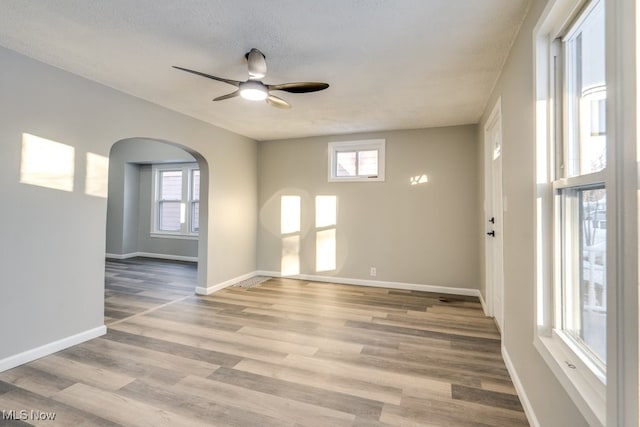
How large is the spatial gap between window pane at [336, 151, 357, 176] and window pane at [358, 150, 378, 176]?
101mm

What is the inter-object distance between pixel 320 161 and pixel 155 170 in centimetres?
461

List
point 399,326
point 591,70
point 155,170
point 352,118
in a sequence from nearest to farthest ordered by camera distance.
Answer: point 591,70 → point 399,326 → point 352,118 → point 155,170

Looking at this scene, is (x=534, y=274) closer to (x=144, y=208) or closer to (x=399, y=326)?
(x=399, y=326)

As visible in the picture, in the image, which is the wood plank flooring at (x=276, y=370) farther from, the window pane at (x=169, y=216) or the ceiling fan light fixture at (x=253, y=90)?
the window pane at (x=169, y=216)

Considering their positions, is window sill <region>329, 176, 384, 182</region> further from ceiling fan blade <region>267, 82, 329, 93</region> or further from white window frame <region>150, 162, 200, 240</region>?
white window frame <region>150, 162, 200, 240</region>

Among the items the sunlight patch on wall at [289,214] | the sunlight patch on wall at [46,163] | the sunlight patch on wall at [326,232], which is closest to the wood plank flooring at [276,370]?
the sunlight patch on wall at [326,232]

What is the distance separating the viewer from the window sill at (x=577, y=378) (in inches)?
40.7

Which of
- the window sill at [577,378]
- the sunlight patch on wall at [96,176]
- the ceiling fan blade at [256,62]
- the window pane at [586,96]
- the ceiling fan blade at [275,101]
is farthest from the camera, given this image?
the sunlight patch on wall at [96,176]

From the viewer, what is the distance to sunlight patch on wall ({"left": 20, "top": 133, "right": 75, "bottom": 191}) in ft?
7.91

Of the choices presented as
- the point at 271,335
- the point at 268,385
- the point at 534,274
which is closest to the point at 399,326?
the point at 271,335

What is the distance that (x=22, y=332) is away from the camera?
241 centimetres

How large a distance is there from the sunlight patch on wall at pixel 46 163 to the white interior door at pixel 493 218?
390 cm

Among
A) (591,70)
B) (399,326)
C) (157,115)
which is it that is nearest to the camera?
(591,70)

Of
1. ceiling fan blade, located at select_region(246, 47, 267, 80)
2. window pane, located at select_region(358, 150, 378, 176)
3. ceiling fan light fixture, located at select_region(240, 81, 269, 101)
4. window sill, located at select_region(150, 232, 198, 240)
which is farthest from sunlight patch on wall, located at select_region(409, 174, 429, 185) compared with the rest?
window sill, located at select_region(150, 232, 198, 240)
